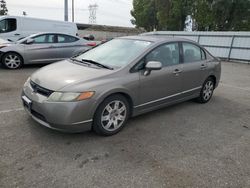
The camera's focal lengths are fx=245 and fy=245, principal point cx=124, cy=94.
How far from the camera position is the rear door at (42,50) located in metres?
8.77

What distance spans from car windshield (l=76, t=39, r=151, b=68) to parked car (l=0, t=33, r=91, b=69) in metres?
4.85

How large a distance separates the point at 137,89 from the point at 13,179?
2138 millimetres

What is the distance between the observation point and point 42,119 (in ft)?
11.2

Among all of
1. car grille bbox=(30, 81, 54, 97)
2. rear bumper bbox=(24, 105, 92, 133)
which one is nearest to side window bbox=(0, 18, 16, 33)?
car grille bbox=(30, 81, 54, 97)

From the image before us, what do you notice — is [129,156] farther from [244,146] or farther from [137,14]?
[137,14]

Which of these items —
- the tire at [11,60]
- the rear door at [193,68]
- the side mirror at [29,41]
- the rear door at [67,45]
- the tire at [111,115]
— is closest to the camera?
the tire at [111,115]

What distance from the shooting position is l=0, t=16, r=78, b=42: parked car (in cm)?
1208

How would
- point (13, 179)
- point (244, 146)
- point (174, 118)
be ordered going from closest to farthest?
1. point (13, 179)
2. point (244, 146)
3. point (174, 118)

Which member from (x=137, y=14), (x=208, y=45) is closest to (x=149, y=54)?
(x=208, y=45)

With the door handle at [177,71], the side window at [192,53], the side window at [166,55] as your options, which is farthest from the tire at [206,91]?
the side window at [166,55]

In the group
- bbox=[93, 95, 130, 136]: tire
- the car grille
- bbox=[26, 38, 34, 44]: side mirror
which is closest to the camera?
the car grille

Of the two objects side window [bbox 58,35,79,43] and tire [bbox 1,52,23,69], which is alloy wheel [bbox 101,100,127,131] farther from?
side window [bbox 58,35,79,43]

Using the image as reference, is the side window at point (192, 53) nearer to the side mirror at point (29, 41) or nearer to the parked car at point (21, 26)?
the side mirror at point (29, 41)

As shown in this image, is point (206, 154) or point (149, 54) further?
point (149, 54)
